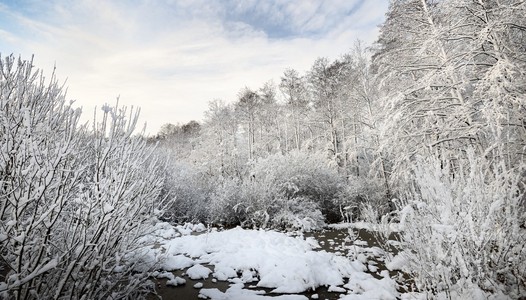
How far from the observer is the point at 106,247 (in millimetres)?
1948

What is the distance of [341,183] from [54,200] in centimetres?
1160

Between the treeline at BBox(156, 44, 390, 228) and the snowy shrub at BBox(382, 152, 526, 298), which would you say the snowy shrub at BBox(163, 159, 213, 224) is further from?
the snowy shrub at BBox(382, 152, 526, 298)

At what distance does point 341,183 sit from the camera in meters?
12.1

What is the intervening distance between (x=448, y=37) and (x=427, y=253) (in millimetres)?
5882

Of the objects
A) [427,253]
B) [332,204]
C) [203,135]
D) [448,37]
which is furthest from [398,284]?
[203,135]

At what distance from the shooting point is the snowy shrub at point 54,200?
1564 mm

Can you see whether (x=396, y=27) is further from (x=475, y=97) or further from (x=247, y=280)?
(x=247, y=280)

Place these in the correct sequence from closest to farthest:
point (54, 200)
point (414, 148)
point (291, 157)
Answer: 1. point (54, 200)
2. point (414, 148)
3. point (291, 157)

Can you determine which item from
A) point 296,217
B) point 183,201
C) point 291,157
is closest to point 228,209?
point 183,201

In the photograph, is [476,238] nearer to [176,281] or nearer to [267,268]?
[267,268]

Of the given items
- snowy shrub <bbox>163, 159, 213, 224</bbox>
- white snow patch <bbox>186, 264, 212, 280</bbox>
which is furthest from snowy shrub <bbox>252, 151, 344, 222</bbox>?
white snow patch <bbox>186, 264, 212, 280</bbox>

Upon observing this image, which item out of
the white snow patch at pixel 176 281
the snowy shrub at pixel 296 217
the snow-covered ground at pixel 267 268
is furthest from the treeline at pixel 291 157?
the white snow patch at pixel 176 281

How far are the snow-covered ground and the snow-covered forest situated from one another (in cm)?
6

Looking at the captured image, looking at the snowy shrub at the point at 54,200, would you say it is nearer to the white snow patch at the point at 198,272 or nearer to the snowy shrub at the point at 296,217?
the white snow patch at the point at 198,272
